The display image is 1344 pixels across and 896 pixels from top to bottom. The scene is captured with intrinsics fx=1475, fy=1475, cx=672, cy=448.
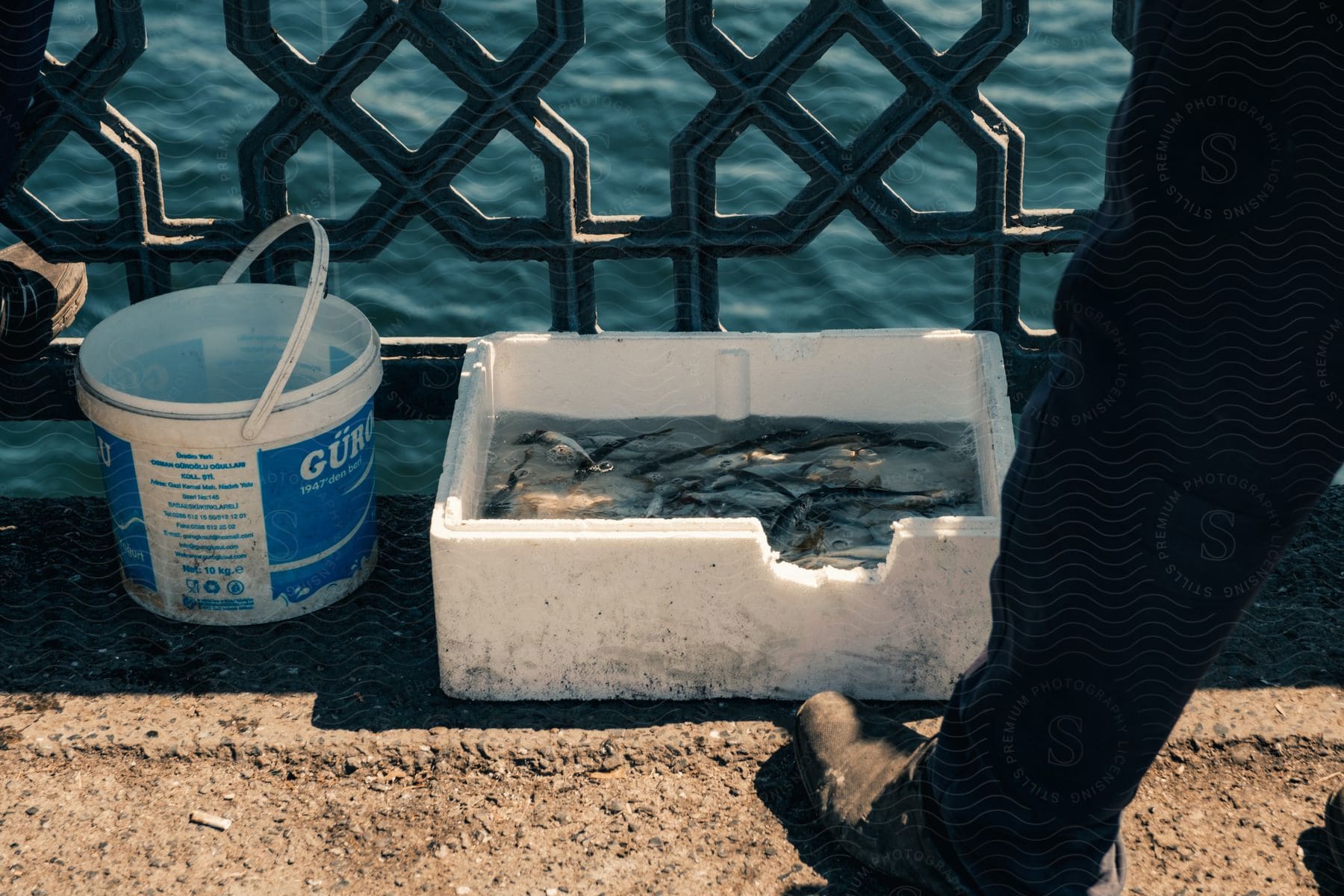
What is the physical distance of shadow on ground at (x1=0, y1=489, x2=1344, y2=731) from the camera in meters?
2.77

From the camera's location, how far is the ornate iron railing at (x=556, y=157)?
3201 mm

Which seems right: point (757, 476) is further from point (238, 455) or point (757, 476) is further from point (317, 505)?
point (238, 455)

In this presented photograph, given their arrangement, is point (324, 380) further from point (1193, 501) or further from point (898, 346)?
point (1193, 501)

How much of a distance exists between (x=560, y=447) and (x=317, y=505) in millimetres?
574

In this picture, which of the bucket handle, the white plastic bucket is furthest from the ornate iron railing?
the bucket handle

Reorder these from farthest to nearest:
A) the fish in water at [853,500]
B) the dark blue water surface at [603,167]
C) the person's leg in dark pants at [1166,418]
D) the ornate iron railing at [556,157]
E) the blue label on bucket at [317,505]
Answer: the dark blue water surface at [603,167] < the ornate iron railing at [556,157] < the fish in water at [853,500] < the blue label on bucket at [317,505] < the person's leg in dark pants at [1166,418]

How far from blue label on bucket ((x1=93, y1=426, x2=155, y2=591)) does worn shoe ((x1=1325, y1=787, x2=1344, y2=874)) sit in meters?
2.23

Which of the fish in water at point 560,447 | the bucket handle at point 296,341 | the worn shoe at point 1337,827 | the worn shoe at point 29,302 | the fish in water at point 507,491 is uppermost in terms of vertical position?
the bucket handle at point 296,341

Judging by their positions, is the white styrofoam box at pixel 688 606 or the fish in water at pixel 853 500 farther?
the fish in water at pixel 853 500

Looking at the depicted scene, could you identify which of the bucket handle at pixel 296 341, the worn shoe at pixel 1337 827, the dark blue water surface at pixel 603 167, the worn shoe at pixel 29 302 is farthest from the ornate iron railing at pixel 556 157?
the dark blue water surface at pixel 603 167

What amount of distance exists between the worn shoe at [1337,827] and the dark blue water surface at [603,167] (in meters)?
3.12

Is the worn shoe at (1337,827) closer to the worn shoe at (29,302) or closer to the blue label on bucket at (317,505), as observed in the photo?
the blue label on bucket at (317,505)

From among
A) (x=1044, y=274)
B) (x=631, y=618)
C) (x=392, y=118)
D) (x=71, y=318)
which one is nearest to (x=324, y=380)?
(x=631, y=618)

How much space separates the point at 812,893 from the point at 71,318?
2.37 m
